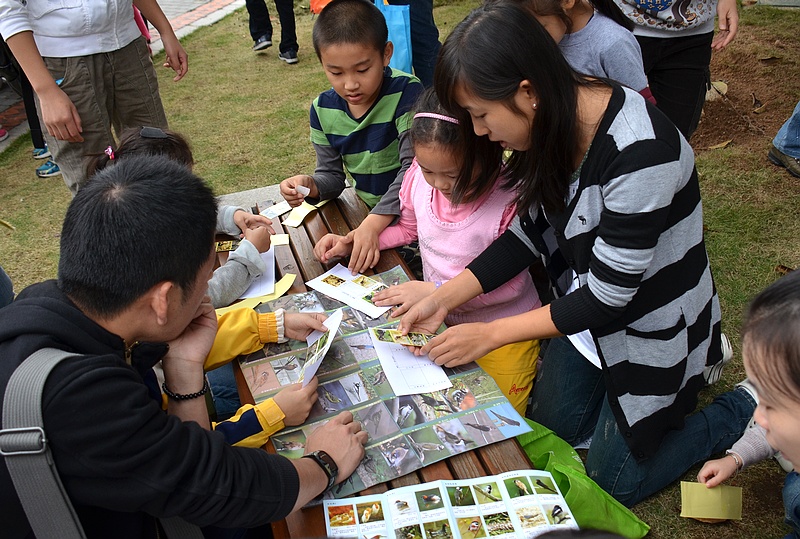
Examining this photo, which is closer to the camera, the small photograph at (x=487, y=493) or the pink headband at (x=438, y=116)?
the small photograph at (x=487, y=493)

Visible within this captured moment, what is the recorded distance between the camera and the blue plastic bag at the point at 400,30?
11.9ft

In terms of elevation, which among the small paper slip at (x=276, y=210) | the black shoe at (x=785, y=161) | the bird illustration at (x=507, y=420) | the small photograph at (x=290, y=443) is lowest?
the black shoe at (x=785, y=161)

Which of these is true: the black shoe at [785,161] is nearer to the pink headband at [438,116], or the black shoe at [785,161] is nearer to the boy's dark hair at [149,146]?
the pink headband at [438,116]

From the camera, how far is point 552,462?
1874 mm

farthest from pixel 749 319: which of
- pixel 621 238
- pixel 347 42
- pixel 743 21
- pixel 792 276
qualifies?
pixel 743 21

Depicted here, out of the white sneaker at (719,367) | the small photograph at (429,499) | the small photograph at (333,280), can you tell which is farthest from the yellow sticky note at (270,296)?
the white sneaker at (719,367)

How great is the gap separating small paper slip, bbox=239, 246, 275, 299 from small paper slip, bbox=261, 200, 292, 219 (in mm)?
420

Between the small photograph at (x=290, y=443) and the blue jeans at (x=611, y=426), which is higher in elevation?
the small photograph at (x=290, y=443)

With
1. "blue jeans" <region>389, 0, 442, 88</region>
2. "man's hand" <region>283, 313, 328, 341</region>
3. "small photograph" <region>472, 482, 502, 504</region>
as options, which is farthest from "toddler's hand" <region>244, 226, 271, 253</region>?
"blue jeans" <region>389, 0, 442, 88</region>

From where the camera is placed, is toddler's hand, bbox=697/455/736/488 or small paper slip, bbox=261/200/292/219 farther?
small paper slip, bbox=261/200/292/219

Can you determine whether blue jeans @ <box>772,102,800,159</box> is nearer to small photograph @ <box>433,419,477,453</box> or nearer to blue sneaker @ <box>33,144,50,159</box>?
small photograph @ <box>433,419,477,453</box>

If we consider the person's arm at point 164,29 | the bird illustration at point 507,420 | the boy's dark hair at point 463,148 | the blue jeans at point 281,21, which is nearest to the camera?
the bird illustration at point 507,420

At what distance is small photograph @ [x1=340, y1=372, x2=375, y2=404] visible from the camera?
1.70m

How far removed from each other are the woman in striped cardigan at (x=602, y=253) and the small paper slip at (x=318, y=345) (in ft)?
0.77
